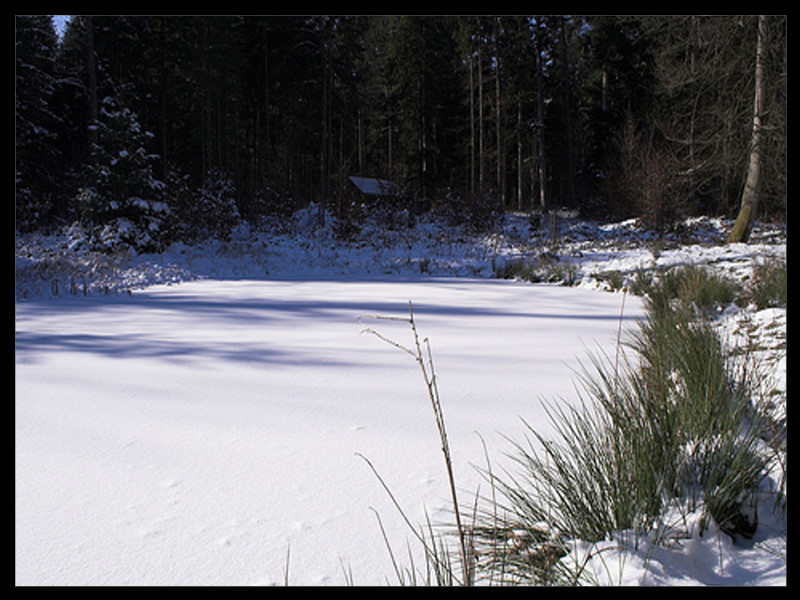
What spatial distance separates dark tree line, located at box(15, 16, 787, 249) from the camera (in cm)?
1076

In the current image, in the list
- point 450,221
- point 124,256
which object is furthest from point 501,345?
point 450,221

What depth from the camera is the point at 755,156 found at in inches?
378

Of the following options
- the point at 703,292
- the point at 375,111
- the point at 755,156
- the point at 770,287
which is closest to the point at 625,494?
the point at 770,287

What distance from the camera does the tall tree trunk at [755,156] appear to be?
9.12m

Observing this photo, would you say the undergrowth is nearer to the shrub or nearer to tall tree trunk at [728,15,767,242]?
the shrub

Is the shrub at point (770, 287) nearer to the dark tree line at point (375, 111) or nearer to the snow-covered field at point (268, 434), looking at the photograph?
the snow-covered field at point (268, 434)

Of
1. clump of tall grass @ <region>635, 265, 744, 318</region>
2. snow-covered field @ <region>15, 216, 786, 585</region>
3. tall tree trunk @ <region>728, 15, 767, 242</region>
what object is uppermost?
tall tree trunk @ <region>728, 15, 767, 242</region>

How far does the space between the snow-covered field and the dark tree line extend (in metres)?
7.68

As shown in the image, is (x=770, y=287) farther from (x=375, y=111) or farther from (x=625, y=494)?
(x=375, y=111)

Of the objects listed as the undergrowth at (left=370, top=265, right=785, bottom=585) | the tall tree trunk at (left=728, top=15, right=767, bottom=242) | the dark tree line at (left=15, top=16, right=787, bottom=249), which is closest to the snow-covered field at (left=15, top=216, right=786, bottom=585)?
the undergrowth at (left=370, top=265, right=785, bottom=585)

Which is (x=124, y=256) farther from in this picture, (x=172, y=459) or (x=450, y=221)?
(x=450, y=221)

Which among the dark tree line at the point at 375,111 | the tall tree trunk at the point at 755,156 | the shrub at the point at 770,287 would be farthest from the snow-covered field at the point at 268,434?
the dark tree line at the point at 375,111

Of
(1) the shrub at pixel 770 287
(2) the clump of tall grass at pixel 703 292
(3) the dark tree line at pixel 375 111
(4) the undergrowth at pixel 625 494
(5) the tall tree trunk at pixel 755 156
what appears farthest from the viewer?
(3) the dark tree line at pixel 375 111

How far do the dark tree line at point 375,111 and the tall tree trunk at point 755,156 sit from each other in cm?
12
